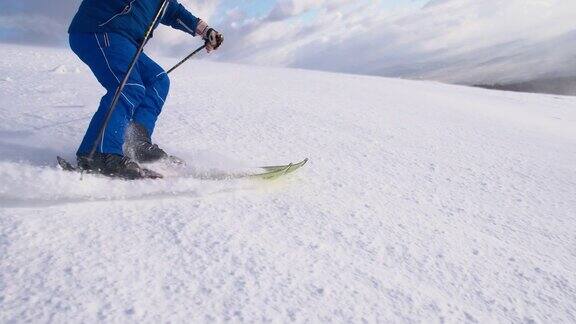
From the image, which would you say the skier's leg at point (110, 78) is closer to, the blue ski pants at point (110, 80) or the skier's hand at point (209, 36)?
the blue ski pants at point (110, 80)

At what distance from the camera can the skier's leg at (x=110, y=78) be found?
2.75 m

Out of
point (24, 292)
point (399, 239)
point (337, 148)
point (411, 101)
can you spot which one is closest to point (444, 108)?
point (411, 101)

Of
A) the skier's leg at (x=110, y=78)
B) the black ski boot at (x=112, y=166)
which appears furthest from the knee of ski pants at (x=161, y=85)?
the black ski boot at (x=112, y=166)

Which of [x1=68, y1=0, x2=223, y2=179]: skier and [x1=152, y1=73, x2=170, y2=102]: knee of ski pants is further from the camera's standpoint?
[x1=152, y1=73, x2=170, y2=102]: knee of ski pants

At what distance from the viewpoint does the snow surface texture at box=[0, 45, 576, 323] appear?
149 centimetres

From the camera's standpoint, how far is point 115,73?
2.85 meters

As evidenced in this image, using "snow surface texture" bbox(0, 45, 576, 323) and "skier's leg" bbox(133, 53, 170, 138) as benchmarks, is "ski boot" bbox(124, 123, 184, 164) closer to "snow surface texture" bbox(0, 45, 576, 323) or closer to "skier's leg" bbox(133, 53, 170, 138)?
"skier's leg" bbox(133, 53, 170, 138)

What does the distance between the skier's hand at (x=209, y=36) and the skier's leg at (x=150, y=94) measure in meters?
0.48

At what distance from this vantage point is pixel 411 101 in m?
8.54

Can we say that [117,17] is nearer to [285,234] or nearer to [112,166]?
[112,166]

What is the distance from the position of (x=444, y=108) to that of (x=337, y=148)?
482 cm

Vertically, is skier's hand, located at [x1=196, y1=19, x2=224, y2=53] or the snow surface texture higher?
skier's hand, located at [x1=196, y1=19, x2=224, y2=53]

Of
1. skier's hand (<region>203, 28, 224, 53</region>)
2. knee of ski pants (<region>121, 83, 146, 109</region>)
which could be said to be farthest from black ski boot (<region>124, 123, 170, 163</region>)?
skier's hand (<region>203, 28, 224, 53</region>)

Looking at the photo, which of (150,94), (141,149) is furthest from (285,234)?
(150,94)
